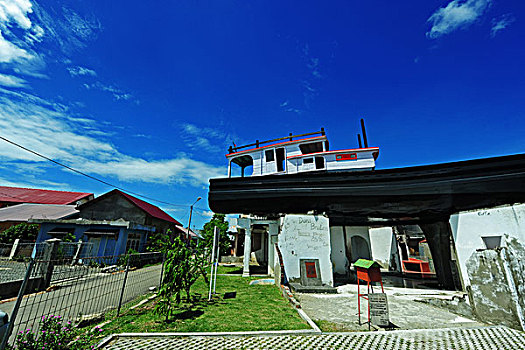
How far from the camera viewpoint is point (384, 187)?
583 cm

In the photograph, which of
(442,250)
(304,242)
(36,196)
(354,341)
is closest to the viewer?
(354,341)

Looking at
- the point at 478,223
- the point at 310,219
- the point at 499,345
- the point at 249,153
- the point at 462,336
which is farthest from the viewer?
the point at 249,153

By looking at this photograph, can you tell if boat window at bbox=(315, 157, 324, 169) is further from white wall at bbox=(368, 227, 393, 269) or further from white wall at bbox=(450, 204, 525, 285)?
white wall at bbox=(368, 227, 393, 269)

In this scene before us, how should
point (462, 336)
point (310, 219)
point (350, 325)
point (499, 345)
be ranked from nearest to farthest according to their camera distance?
point (499, 345) → point (462, 336) → point (350, 325) → point (310, 219)

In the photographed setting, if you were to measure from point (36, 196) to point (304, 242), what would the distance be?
36.4m

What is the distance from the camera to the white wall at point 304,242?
8562 mm

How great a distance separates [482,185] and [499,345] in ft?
11.2

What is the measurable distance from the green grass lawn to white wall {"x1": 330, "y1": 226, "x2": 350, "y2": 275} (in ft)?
27.8

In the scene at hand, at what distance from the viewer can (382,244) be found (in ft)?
53.0

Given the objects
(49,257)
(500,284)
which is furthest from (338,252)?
(49,257)

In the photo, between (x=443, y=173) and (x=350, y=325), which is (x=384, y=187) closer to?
(x=443, y=173)

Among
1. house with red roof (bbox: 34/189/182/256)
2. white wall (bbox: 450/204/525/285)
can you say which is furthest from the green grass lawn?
house with red roof (bbox: 34/189/182/256)

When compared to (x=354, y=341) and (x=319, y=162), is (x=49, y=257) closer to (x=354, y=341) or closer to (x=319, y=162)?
(x=354, y=341)

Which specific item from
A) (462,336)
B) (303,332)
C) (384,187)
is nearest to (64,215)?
(303,332)
